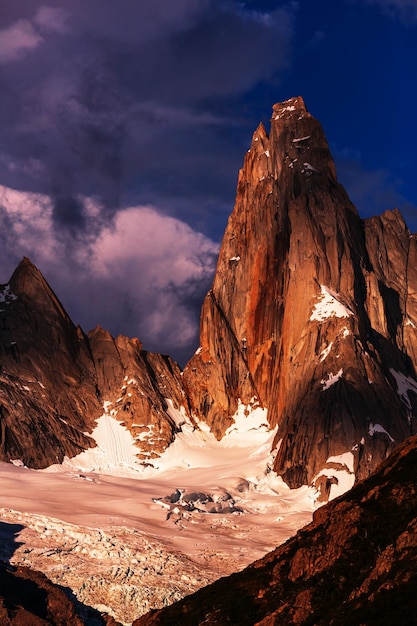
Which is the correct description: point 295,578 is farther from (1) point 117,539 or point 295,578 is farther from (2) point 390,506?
(1) point 117,539

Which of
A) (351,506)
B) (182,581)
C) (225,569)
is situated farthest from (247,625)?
(225,569)

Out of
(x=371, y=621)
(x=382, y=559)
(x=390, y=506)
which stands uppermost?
(x=390, y=506)

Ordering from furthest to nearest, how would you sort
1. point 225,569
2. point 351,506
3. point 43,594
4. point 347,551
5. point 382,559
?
point 225,569 < point 43,594 < point 351,506 < point 347,551 < point 382,559

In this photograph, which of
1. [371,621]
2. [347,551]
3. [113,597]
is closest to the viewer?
[371,621]

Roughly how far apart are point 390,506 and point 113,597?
77699 mm

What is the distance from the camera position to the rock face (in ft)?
254

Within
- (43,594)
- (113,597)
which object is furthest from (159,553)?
(43,594)

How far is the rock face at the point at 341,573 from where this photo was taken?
3049 inches

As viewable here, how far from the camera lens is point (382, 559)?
268 feet

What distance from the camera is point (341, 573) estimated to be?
8881 cm

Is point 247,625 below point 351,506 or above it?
below

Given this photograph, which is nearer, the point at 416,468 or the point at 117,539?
the point at 416,468

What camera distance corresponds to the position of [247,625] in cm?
9294

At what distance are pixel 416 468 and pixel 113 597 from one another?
252 ft
